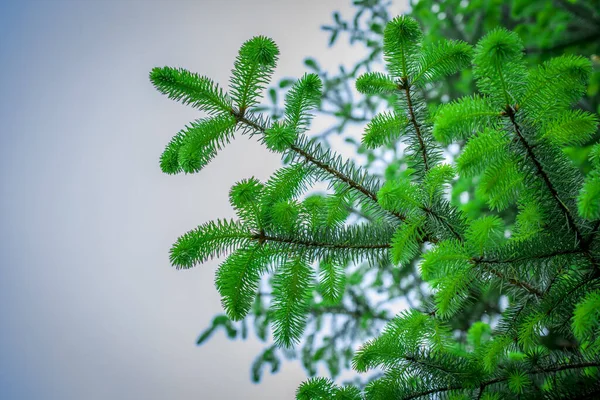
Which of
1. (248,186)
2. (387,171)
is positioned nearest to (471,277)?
(248,186)

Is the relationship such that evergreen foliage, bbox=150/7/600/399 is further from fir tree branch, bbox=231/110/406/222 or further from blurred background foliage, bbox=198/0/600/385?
blurred background foliage, bbox=198/0/600/385

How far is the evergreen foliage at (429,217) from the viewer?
23.2 inches

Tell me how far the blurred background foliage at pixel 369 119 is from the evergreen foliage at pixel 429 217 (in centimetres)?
113

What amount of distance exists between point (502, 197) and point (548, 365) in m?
0.30

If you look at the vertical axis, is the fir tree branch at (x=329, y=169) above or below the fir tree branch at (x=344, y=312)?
below

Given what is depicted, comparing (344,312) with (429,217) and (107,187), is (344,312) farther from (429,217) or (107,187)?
(107,187)

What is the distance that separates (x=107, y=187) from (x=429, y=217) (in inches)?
155

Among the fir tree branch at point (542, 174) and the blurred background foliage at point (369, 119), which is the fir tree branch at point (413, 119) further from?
the blurred background foliage at point (369, 119)

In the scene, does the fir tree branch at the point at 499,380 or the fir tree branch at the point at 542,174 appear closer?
the fir tree branch at the point at 542,174

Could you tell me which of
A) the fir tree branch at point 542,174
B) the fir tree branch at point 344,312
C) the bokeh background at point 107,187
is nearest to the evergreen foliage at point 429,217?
the fir tree branch at point 542,174

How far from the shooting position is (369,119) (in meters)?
2.23

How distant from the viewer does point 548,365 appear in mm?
716

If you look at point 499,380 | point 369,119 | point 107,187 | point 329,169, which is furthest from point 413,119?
point 107,187

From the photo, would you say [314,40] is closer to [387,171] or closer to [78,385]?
[387,171]
